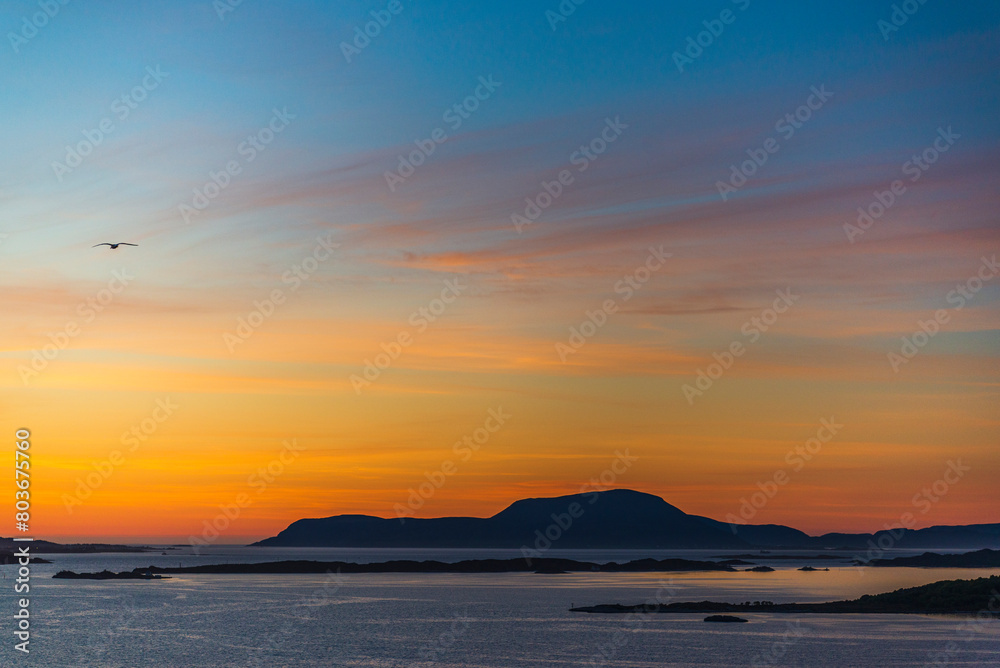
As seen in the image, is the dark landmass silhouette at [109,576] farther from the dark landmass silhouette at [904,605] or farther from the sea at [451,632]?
the dark landmass silhouette at [904,605]

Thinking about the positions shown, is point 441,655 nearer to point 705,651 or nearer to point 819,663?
point 705,651

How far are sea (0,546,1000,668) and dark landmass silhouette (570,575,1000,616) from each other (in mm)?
3773

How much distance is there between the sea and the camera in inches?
2564

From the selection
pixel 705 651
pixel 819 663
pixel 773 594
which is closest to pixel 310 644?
pixel 705 651

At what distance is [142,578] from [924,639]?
435ft

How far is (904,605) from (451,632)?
158ft

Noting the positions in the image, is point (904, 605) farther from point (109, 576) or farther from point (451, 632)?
point (109, 576)

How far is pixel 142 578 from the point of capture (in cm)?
16462

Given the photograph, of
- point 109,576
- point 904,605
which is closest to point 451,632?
point 904,605

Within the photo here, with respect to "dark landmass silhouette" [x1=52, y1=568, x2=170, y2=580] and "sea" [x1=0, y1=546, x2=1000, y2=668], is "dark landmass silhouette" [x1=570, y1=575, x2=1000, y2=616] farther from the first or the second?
"dark landmass silhouette" [x1=52, y1=568, x2=170, y2=580]

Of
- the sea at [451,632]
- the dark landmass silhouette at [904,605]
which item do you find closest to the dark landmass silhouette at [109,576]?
the sea at [451,632]

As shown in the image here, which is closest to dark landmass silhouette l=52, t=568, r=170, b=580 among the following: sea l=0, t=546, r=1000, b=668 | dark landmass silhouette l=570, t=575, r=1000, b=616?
sea l=0, t=546, r=1000, b=668

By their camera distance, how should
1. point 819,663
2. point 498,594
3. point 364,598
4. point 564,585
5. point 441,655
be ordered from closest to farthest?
point 819,663, point 441,655, point 364,598, point 498,594, point 564,585

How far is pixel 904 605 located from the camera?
97250 mm
